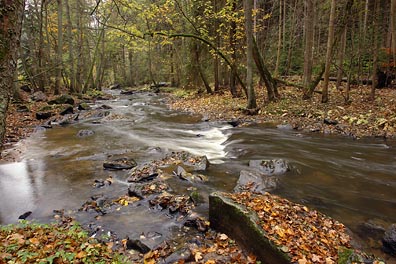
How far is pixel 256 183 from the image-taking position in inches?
245

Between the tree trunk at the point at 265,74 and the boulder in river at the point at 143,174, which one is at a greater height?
the tree trunk at the point at 265,74

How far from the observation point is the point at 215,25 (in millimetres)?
19750

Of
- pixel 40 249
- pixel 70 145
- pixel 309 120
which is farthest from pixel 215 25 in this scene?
pixel 40 249

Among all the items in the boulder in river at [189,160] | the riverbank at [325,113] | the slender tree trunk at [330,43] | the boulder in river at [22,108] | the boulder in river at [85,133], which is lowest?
the boulder in river at [189,160]

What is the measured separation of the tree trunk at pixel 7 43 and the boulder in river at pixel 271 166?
5.87m

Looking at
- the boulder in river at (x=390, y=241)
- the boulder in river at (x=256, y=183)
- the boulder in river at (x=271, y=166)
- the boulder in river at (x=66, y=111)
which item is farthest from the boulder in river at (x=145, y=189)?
the boulder in river at (x=66, y=111)

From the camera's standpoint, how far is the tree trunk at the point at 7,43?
8.16ft

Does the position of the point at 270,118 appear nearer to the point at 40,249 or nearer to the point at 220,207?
the point at 220,207

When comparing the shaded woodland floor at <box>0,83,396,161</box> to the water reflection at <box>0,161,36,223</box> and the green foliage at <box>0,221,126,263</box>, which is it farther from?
the green foliage at <box>0,221,126,263</box>

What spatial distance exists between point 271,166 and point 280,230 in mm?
3398

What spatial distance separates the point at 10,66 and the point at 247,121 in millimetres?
11341

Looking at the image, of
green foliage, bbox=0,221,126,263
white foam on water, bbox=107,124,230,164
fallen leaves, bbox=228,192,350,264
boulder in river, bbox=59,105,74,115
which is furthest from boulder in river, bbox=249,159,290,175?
boulder in river, bbox=59,105,74,115

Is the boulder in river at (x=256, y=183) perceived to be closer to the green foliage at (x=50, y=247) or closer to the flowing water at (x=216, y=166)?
the flowing water at (x=216, y=166)

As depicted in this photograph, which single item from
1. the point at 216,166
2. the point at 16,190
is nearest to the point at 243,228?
the point at 216,166
